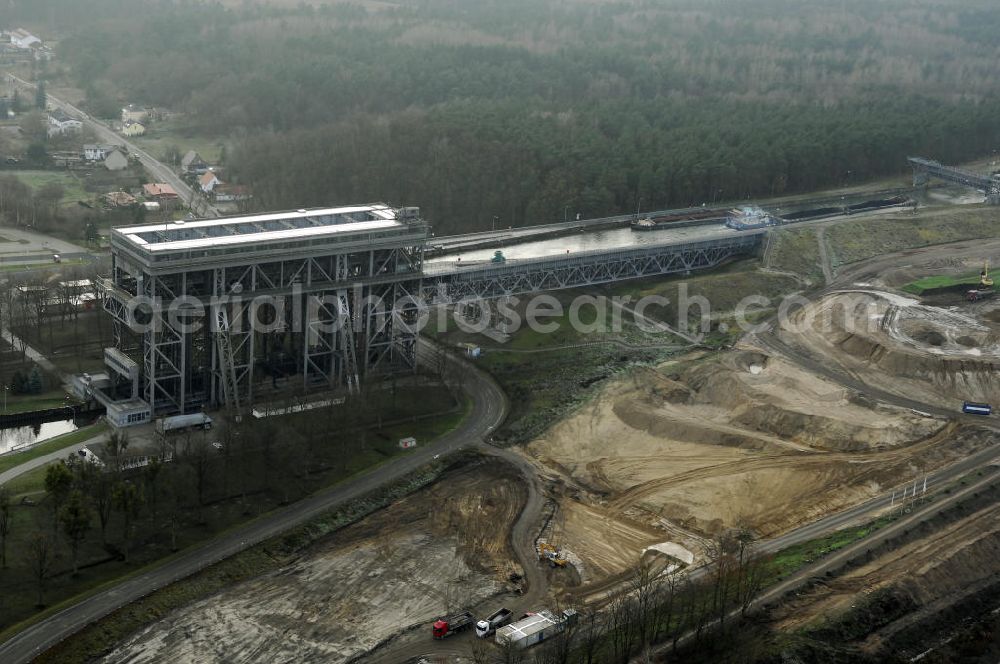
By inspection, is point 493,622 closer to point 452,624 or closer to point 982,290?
point 452,624

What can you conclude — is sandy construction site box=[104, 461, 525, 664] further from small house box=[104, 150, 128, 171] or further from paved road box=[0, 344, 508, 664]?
small house box=[104, 150, 128, 171]

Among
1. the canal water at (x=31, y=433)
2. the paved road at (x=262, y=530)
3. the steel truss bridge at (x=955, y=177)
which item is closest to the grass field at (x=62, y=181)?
the canal water at (x=31, y=433)

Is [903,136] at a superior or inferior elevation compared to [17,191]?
superior

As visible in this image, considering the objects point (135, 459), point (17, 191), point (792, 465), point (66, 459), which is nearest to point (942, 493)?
point (792, 465)

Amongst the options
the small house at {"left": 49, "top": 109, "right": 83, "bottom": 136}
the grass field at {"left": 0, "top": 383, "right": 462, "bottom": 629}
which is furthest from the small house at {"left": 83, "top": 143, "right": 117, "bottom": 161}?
the grass field at {"left": 0, "top": 383, "right": 462, "bottom": 629}

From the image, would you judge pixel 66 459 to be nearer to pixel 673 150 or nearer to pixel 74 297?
pixel 74 297
